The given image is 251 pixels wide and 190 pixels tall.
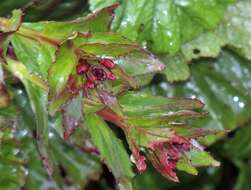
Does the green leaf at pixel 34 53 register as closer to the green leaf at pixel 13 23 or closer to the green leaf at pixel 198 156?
the green leaf at pixel 13 23

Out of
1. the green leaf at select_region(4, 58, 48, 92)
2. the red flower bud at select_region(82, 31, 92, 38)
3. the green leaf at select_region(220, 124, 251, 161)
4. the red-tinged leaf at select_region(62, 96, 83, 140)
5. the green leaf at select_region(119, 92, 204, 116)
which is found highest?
the red flower bud at select_region(82, 31, 92, 38)

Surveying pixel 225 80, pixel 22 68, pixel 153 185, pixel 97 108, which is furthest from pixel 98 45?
pixel 153 185

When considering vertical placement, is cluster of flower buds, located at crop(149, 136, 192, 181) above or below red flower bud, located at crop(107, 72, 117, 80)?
below

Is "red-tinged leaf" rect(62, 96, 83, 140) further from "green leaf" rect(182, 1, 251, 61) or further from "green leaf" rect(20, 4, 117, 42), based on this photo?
"green leaf" rect(182, 1, 251, 61)

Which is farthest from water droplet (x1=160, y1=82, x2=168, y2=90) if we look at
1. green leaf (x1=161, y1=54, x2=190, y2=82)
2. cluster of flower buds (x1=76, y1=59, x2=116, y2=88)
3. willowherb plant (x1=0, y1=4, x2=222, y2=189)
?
cluster of flower buds (x1=76, y1=59, x2=116, y2=88)

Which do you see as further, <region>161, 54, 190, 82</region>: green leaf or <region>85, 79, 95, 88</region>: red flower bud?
<region>161, 54, 190, 82</region>: green leaf

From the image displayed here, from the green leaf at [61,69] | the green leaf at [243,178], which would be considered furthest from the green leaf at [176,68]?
the green leaf at [243,178]

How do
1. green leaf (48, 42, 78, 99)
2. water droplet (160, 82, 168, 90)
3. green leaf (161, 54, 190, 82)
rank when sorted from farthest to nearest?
water droplet (160, 82, 168, 90) < green leaf (161, 54, 190, 82) < green leaf (48, 42, 78, 99)

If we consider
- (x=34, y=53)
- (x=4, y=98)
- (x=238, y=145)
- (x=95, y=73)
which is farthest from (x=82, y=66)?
(x=238, y=145)
